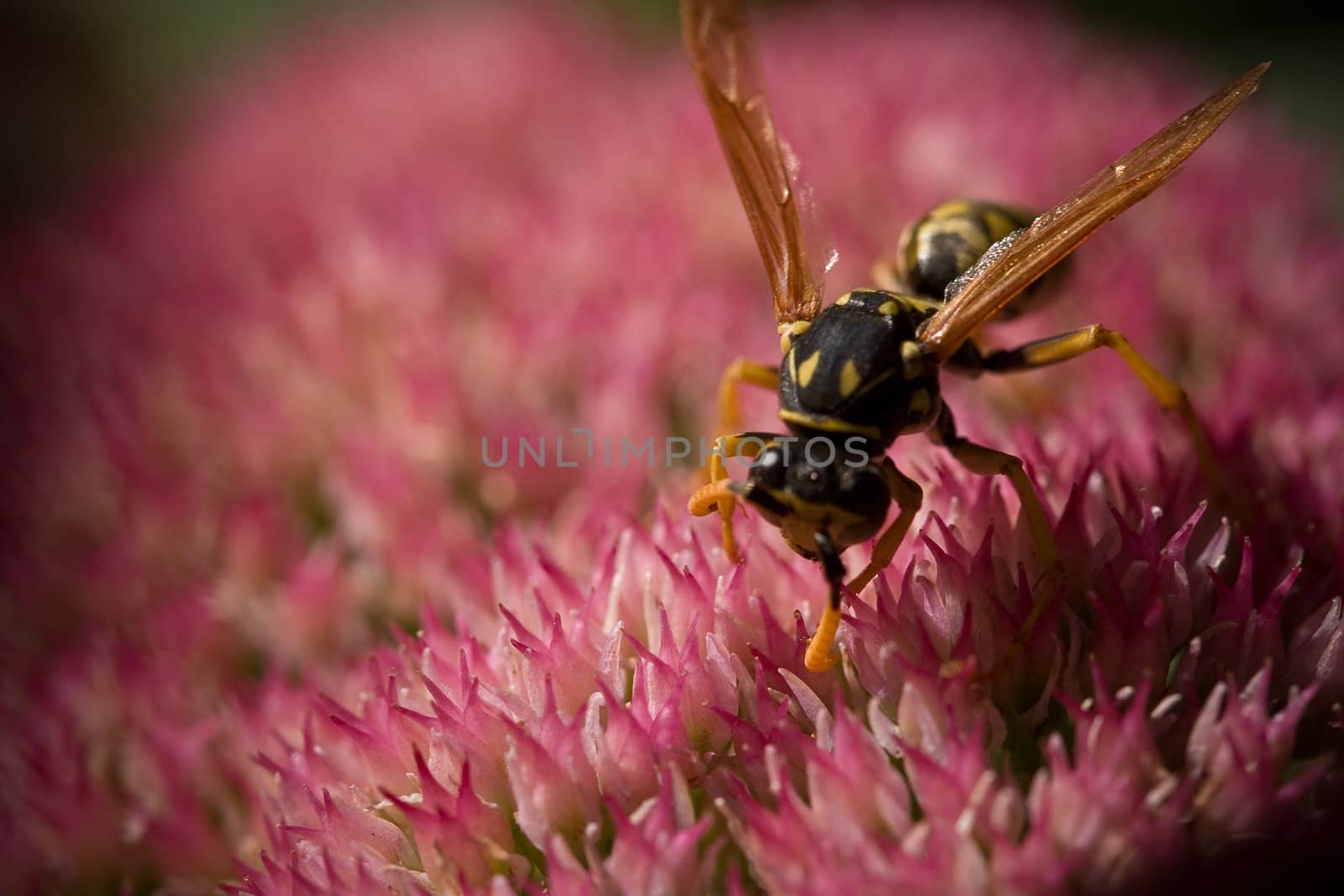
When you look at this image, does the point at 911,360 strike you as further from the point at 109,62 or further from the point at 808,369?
the point at 109,62

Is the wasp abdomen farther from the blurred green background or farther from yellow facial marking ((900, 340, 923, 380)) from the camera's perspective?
the blurred green background

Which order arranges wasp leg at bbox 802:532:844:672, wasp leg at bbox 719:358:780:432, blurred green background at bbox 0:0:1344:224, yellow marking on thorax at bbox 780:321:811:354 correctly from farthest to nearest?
blurred green background at bbox 0:0:1344:224 < wasp leg at bbox 719:358:780:432 < yellow marking on thorax at bbox 780:321:811:354 < wasp leg at bbox 802:532:844:672

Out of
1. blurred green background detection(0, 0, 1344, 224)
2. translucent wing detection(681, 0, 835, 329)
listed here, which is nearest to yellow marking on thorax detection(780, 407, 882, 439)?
translucent wing detection(681, 0, 835, 329)

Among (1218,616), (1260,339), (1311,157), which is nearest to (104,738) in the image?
(1218,616)

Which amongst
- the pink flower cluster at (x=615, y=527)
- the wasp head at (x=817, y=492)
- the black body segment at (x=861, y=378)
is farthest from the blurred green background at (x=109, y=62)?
the wasp head at (x=817, y=492)

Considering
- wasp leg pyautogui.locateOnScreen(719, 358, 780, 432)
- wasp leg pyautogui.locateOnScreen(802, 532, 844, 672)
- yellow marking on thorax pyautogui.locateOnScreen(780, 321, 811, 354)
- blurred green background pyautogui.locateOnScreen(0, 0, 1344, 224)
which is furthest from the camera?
blurred green background pyautogui.locateOnScreen(0, 0, 1344, 224)

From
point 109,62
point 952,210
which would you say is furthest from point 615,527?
point 109,62
